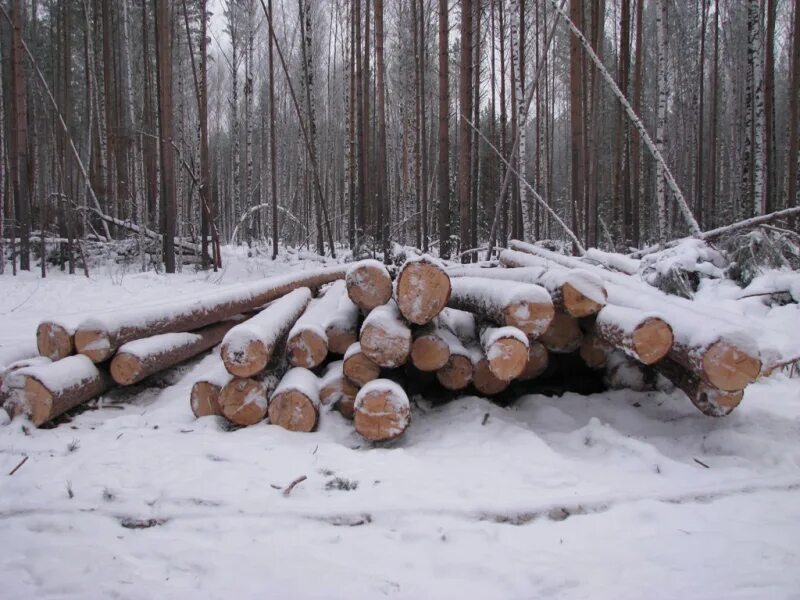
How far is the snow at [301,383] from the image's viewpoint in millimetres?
3373

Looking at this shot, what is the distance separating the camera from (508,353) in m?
3.30

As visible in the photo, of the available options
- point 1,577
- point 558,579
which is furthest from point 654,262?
point 1,577

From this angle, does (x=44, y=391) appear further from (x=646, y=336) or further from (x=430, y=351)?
(x=646, y=336)

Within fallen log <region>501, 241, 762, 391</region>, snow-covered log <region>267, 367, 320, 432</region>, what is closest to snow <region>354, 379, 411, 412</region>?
snow-covered log <region>267, 367, 320, 432</region>

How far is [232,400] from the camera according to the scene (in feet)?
11.2

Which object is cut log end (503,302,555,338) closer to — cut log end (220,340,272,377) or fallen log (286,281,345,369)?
fallen log (286,281,345,369)

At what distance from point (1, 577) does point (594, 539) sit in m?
2.29

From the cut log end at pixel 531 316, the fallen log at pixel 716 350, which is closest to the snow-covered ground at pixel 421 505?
the fallen log at pixel 716 350

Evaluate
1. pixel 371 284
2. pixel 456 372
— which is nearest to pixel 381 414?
pixel 456 372

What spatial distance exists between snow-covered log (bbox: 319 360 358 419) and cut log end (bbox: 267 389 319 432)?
0.25 metres

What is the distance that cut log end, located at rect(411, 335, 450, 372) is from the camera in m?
3.58

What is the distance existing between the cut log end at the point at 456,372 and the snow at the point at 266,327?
127cm

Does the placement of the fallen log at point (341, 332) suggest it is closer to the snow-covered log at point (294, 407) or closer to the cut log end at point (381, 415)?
the snow-covered log at point (294, 407)

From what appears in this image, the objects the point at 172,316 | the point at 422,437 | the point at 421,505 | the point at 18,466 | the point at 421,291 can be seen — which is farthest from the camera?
the point at 172,316
